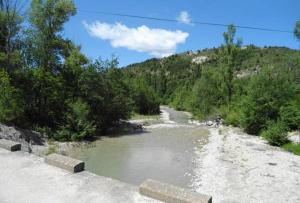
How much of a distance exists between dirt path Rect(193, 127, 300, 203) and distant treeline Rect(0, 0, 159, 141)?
10328 millimetres

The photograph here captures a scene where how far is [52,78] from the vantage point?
74.7 ft

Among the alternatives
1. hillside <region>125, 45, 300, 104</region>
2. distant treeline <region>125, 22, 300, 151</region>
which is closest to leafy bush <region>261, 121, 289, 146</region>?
distant treeline <region>125, 22, 300, 151</region>

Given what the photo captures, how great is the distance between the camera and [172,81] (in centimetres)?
10869

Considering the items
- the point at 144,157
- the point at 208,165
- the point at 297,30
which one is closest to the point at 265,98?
the point at 297,30

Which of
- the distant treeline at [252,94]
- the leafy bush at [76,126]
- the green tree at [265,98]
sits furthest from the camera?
the green tree at [265,98]

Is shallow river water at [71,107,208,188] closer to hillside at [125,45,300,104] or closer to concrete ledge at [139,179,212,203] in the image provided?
concrete ledge at [139,179,212,203]

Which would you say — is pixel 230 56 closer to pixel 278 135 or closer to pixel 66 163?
pixel 278 135

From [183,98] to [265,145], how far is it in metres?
53.4

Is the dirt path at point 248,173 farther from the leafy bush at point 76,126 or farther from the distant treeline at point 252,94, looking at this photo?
the leafy bush at point 76,126

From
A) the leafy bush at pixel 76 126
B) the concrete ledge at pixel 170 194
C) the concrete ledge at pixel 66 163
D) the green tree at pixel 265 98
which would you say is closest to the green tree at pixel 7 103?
the leafy bush at pixel 76 126

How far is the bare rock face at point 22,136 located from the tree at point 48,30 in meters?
7.00

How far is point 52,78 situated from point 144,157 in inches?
428

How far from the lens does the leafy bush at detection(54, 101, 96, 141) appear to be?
20.6 m

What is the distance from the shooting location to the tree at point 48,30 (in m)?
23.2
